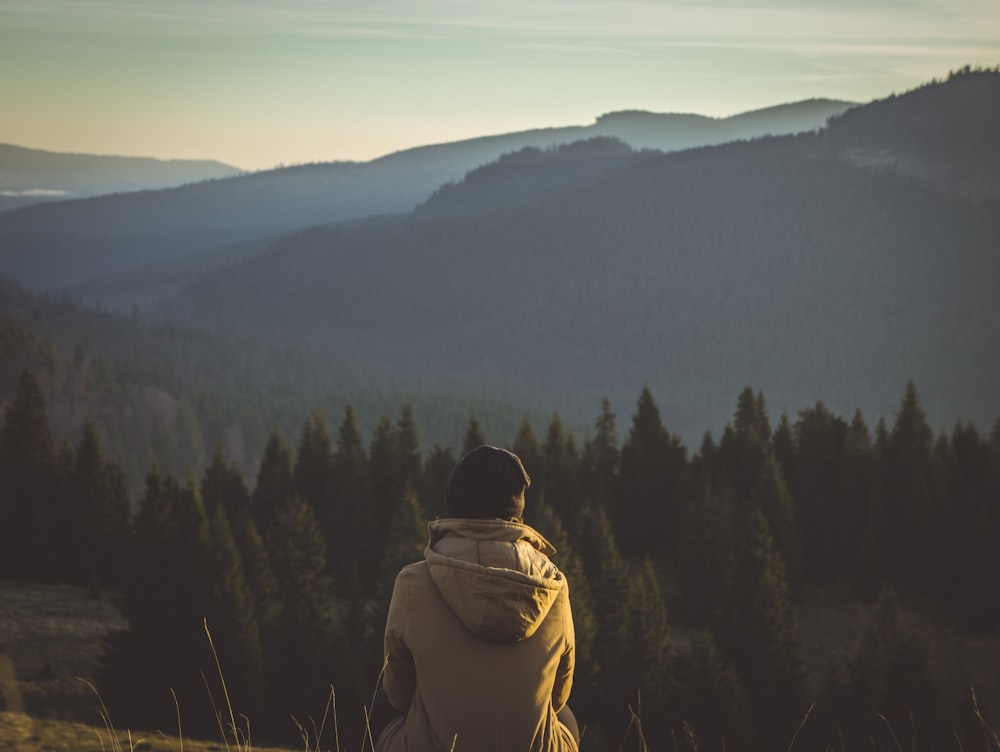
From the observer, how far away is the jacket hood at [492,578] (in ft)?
18.3

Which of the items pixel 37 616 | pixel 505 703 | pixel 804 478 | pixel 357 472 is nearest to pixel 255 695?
pixel 37 616

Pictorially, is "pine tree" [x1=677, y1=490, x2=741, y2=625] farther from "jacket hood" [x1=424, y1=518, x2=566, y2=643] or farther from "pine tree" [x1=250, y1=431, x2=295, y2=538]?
"jacket hood" [x1=424, y1=518, x2=566, y2=643]

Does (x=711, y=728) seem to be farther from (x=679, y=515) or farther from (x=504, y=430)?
(x=504, y=430)

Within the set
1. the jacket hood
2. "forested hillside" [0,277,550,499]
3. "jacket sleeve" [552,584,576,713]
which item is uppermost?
the jacket hood

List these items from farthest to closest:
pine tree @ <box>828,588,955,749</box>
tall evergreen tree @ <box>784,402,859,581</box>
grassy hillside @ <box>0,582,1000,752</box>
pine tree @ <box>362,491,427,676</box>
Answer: tall evergreen tree @ <box>784,402,859,581</box>, pine tree @ <box>362,491,427,676</box>, pine tree @ <box>828,588,955,749</box>, grassy hillside @ <box>0,582,1000,752</box>

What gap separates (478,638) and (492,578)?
456 mm

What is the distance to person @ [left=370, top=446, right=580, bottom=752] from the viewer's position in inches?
223

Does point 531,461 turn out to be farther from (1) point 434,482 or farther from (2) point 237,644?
(2) point 237,644

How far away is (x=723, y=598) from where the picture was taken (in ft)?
144

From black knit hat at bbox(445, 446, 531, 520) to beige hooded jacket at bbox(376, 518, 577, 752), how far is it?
0.10 m

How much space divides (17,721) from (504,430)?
424 feet

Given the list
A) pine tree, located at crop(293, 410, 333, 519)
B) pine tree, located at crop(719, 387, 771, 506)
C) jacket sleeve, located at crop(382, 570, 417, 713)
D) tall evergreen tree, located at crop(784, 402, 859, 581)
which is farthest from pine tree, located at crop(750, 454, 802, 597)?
jacket sleeve, located at crop(382, 570, 417, 713)

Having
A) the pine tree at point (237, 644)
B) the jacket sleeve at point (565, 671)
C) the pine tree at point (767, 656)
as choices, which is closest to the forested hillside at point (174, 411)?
the pine tree at point (767, 656)

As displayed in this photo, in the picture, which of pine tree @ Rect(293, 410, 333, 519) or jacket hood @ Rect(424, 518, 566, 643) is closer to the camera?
jacket hood @ Rect(424, 518, 566, 643)
